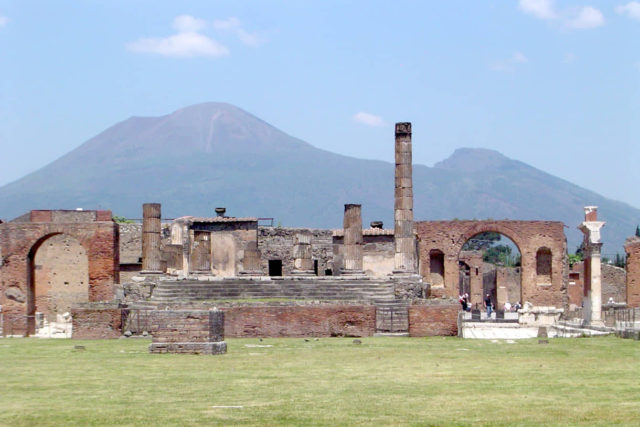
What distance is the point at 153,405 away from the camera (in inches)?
511

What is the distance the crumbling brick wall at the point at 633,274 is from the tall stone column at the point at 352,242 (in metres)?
9.95

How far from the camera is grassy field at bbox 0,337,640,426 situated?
474 inches

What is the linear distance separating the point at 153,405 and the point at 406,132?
3049 cm

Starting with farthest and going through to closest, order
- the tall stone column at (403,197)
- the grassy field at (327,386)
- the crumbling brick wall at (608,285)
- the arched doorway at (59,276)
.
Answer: the crumbling brick wall at (608,285) → the arched doorway at (59,276) → the tall stone column at (403,197) → the grassy field at (327,386)

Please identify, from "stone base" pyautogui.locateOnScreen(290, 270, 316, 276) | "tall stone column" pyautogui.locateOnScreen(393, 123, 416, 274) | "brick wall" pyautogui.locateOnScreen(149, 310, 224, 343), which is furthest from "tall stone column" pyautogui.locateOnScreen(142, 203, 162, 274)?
"brick wall" pyautogui.locateOnScreen(149, 310, 224, 343)

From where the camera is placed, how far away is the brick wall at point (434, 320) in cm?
2805

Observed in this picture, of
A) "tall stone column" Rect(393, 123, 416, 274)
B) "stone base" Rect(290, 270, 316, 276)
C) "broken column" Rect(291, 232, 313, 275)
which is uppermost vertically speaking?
"tall stone column" Rect(393, 123, 416, 274)

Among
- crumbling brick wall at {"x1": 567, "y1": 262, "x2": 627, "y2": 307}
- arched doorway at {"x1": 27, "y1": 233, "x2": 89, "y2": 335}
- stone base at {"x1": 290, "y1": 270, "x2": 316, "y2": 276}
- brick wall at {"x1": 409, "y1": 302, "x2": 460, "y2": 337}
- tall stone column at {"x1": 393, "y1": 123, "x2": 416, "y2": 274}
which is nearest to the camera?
brick wall at {"x1": 409, "y1": 302, "x2": 460, "y2": 337}

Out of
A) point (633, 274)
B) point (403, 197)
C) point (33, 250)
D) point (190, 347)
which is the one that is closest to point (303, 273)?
point (403, 197)

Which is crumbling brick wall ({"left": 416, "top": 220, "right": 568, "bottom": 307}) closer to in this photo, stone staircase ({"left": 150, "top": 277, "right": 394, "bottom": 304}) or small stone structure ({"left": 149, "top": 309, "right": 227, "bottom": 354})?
stone staircase ({"left": 150, "top": 277, "right": 394, "bottom": 304})

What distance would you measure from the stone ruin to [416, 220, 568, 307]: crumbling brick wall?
0.05 meters

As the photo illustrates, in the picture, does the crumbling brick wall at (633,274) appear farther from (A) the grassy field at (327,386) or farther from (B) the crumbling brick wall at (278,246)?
(A) the grassy field at (327,386)

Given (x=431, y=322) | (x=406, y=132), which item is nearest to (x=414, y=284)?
(x=406, y=132)

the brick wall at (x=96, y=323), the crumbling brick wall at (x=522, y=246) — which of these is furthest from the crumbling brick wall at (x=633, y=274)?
the brick wall at (x=96, y=323)
